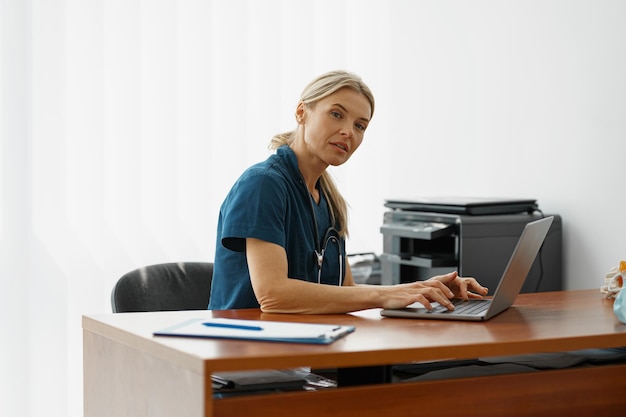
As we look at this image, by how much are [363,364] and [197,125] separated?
2.42m

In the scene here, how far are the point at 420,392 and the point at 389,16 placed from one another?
2.98m

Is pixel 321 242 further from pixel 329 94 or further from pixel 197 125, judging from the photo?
pixel 197 125

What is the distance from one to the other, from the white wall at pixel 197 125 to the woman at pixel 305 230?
1275 millimetres

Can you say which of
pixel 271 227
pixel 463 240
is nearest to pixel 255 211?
pixel 271 227

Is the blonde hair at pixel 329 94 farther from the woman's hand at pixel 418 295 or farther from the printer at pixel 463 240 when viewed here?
the printer at pixel 463 240

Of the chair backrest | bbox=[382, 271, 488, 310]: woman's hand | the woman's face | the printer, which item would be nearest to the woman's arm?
Result: bbox=[382, 271, 488, 310]: woman's hand

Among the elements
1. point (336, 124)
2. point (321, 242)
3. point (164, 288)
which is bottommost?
point (164, 288)

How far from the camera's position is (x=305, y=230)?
2.15 m

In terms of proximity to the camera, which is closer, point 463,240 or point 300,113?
point 300,113

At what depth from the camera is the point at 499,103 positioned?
3.58 metres

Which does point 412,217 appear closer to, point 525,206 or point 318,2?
point 525,206

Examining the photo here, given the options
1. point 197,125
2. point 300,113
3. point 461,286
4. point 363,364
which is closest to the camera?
point 363,364

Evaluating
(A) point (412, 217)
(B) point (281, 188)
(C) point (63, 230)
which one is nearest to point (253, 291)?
(B) point (281, 188)

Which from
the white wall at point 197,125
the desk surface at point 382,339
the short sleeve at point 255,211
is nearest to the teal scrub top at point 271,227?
the short sleeve at point 255,211
